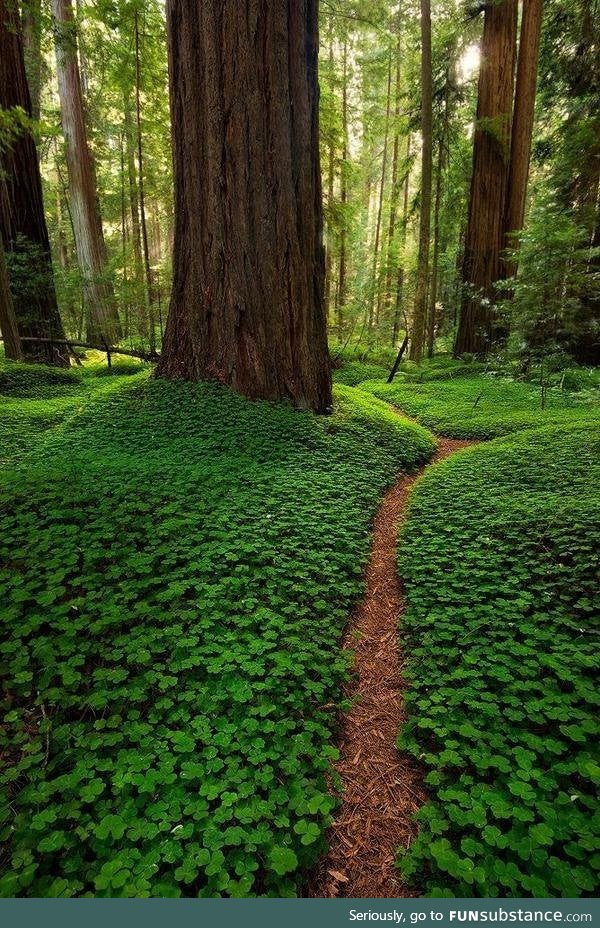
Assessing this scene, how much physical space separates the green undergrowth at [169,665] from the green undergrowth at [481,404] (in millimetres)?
3826

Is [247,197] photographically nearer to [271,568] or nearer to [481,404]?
[271,568]

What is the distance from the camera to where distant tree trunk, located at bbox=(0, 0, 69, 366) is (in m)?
8.34

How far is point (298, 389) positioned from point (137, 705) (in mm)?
4620

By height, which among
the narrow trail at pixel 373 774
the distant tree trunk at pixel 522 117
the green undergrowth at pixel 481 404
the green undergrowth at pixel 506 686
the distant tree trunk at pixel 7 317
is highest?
the distant tree trunk at pixel 522 117

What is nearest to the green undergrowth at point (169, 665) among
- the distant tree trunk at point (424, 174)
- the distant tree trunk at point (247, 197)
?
the distant tree trunk at point (247, 197)

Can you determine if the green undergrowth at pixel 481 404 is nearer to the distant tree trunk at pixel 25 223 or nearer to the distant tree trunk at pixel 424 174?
the distant tree trunk at pixel 424 174

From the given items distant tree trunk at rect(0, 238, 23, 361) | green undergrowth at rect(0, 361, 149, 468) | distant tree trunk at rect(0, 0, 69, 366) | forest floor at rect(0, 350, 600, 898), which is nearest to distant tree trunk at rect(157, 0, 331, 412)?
green undergrowth at rect(0, 361, 149, 468)

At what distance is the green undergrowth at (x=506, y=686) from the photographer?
1.75 metres

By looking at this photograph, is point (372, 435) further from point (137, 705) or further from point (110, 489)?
point (137, 705)

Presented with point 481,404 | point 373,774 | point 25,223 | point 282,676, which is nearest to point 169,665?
point 282,676

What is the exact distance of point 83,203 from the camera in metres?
12.2

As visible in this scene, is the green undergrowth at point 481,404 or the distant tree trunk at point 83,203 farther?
the distant tree trunk at point 83,203

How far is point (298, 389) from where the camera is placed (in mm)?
6270
